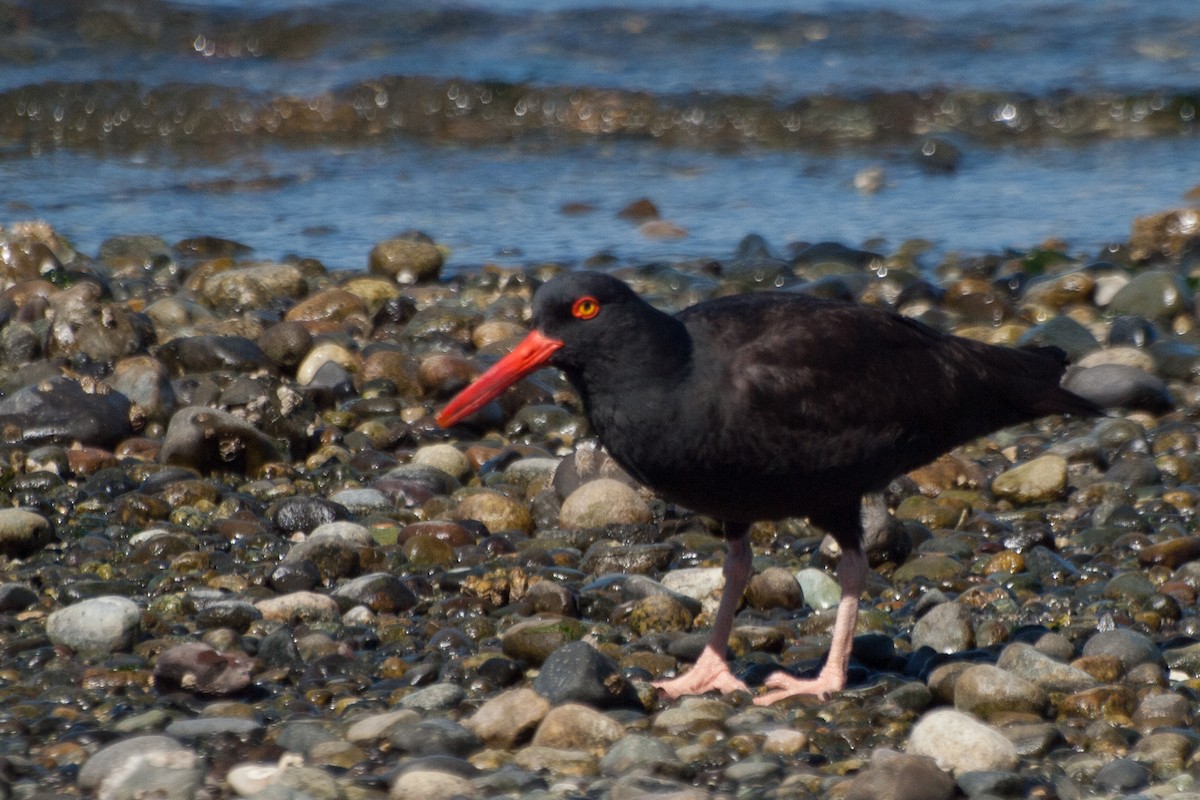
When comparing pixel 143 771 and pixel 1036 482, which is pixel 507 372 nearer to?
pixel 143 771

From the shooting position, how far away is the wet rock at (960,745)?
337 centimetres

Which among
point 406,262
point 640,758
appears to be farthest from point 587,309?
point 406,262

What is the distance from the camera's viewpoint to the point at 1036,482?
548cm

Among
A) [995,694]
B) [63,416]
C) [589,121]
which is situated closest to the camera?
[995,694]

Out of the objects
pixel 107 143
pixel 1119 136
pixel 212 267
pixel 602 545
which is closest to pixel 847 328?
pixel 602 545

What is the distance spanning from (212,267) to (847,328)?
16.8 ft

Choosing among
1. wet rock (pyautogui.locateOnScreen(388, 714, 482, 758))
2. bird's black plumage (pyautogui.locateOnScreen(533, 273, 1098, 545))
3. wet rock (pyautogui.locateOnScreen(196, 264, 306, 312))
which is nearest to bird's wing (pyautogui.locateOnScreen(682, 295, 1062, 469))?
bird's black plumage (pyautogui.locateOnScreen(533, 273, 1098, 545))

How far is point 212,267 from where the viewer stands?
856 cm

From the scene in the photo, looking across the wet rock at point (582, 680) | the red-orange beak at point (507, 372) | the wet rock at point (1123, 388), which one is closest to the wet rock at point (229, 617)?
the red-orange beak at point (507, 372)

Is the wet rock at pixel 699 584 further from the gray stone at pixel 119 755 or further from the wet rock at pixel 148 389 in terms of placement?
the wet rock at pixel 148 389

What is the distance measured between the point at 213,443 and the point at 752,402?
8.12ft

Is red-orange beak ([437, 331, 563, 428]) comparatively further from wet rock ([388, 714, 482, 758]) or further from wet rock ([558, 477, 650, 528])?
wet rock ([558, 477, 650, 528])

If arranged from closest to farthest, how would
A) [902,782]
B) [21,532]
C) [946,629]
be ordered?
[902,782] < [946,629] < [21,532]

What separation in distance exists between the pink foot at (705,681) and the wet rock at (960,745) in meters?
0.67
